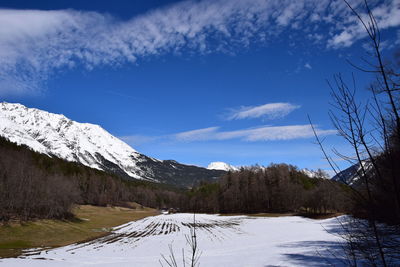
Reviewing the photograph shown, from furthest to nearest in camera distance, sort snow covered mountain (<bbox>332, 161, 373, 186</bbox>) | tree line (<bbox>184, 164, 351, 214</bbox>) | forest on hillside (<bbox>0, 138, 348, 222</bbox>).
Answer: tree line (<bbox>184, 164, 351, 214</bbox>)
forest on hillside (<bbox>0, 138, 348, 222</bbox>)
snow covered mountain (<bbox>332, 161, 373, 186</bbox>)

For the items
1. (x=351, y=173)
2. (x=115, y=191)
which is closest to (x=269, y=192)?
(x=351, y=173)

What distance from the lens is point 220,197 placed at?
4739 inches

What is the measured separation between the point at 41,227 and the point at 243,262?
148ft

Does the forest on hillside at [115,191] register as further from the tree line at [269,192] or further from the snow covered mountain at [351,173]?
the snow covered mountain at [351,173]

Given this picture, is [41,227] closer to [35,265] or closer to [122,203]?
[35,265]

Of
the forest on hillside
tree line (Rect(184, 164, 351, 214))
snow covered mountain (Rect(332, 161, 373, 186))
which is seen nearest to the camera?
snow covered mountain (Rect(332, 161, 373, 186))

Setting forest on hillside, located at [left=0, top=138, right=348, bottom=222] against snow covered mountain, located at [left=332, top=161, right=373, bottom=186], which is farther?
forest on hillside, located at [left=0, top=138, right=348, bottom=222]

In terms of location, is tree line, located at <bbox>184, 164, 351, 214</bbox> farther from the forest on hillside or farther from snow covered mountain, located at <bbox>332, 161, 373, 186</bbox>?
snow covered mountain, located at <bbox>332, 161, 373, 186</bbox>

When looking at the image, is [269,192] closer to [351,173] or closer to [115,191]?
[351,173]

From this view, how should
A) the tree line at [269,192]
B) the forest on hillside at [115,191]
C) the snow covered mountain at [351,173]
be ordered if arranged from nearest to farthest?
the snow covered mountain at [351,173] < the forest on hillside at [115,191] < the tree line at [269,192]

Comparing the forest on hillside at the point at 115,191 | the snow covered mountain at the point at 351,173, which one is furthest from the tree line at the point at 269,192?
the snow covered mountain at the point at 351,173

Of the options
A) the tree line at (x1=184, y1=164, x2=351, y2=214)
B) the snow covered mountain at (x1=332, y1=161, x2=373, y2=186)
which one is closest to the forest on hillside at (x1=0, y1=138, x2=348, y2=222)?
the tree line at (x1=184, y1=164, x2=351, y2=214)

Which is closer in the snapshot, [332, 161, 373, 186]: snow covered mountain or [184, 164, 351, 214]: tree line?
[332, 161, 373, 186]: snow covered mountain

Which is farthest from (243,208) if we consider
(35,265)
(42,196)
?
(35,265)
